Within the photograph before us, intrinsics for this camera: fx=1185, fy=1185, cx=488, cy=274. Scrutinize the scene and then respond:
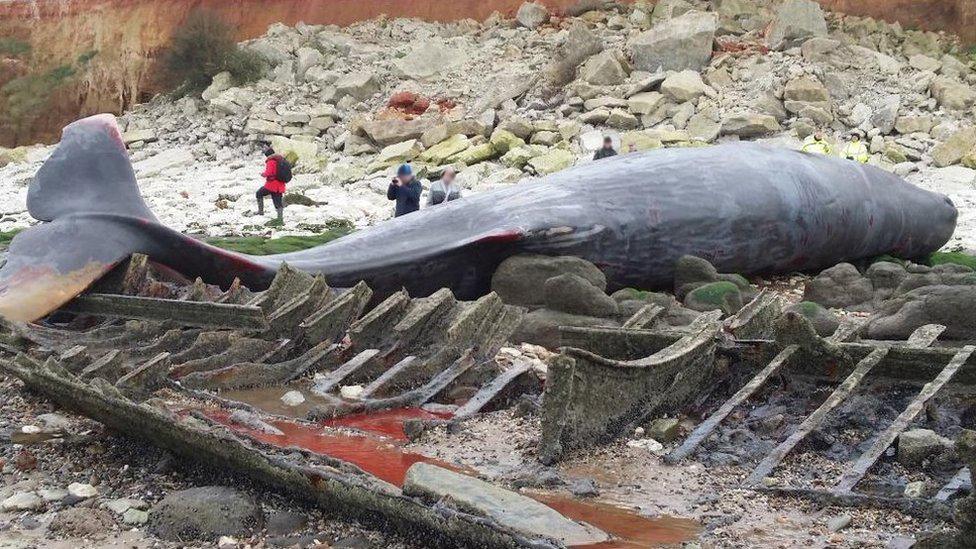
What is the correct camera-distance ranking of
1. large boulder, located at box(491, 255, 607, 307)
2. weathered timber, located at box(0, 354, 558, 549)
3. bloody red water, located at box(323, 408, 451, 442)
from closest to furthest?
weathered timber, located at box(0, 354, 558, 549) < bloody red water, located at box(323, 408, 451, 442) < large boulder, located at box(491, 255, 607, 307)

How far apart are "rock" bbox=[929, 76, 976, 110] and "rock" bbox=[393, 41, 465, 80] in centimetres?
1091

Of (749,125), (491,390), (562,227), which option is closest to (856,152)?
(749,125)

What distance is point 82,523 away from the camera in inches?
171

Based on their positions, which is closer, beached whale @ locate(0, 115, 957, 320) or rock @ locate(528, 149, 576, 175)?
beached whale @ locate(0, 115, 957, 320)

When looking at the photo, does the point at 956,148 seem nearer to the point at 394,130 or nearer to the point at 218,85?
the point at 394,130

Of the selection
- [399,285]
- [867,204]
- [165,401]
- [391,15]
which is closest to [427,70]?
[391,15]

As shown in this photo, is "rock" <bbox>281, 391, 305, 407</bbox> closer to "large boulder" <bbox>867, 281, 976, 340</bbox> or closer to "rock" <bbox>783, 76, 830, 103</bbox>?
"large boulder" <bbox>867, 281, 976, 340</bbox>

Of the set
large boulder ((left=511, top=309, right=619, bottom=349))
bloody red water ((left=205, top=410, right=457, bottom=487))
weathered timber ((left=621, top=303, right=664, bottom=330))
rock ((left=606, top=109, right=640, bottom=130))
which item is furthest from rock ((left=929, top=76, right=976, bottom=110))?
bloody red water ((left=205, top=410, right=457, bottom=487))

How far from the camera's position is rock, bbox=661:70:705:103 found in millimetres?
24453

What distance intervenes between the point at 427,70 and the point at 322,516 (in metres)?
24.8

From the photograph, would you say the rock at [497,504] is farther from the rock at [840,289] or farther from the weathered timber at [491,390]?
the rock at [840,289]

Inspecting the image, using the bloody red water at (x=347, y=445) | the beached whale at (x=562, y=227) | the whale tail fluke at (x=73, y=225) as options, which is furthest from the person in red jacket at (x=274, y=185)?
the bloody red water at (x=347, y=445)

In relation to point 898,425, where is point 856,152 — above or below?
below

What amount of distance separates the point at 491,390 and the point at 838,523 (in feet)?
8.26
